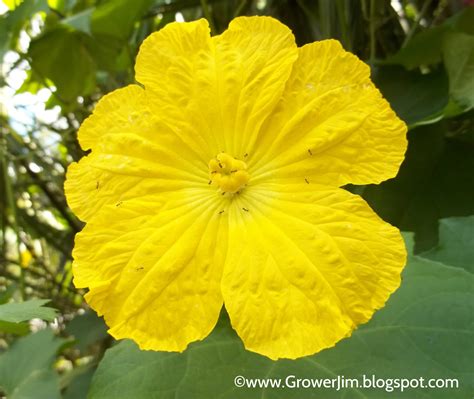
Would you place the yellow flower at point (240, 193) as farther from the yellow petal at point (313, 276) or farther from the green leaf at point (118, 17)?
the green leaf at point (118, 17)

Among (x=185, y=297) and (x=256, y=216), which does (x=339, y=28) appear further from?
(x=185, y=297)

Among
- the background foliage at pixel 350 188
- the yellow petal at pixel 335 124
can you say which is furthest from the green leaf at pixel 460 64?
the yellow petal at pixel 335 124

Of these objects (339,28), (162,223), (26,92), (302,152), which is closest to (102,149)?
(162,223)

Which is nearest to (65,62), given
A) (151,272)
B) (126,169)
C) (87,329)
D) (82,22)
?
(82,22)

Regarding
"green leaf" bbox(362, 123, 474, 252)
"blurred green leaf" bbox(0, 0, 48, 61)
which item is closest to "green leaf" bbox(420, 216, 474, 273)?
"green leaf" bbox(362, 123, 474, 252)


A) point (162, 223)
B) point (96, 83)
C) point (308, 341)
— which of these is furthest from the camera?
point (96, 83)

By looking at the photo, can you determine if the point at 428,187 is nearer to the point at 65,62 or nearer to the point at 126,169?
the point at 126,169

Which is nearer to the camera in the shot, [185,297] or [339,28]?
[185,297]

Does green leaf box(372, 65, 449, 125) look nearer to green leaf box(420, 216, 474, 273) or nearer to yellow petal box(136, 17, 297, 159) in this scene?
green leaf box(420, 216, 474, 273)
